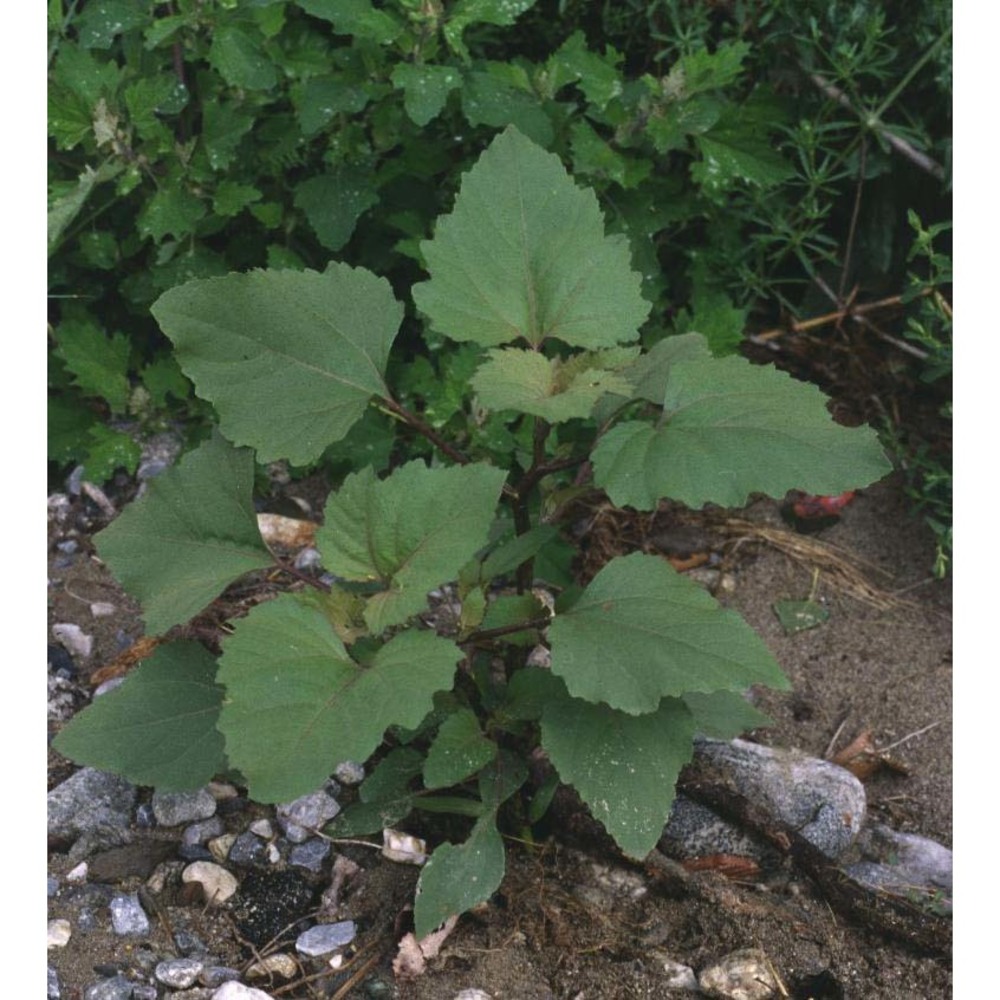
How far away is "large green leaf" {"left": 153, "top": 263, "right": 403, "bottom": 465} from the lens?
6.11ft

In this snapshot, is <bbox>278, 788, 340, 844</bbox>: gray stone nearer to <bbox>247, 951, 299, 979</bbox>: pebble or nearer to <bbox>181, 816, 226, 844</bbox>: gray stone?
<bbox>181, 816, 226, 844</bbox>: gray stone

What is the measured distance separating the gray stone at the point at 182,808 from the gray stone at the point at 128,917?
0.16 m

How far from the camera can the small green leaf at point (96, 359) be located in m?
2.93

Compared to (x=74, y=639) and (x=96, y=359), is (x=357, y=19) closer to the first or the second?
(x=96, y=359)

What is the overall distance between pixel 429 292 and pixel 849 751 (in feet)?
4.13

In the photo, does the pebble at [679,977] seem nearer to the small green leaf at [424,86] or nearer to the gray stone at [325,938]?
the gray stone at [325,938]

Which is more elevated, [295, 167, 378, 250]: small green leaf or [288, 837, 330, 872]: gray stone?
[295, 167, 378, 250]: small green leaf

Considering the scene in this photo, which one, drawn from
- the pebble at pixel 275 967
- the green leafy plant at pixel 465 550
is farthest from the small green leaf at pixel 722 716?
the pebble at pixel 275 967

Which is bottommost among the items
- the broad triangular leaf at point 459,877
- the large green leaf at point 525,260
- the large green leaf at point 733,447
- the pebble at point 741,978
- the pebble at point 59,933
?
the pebble at point 741,978

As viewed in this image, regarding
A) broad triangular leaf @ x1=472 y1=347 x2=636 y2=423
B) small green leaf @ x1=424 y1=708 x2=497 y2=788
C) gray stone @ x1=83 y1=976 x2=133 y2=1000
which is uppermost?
broad triangular leaf @ x1=472 y1=347 x2=636 y2=423

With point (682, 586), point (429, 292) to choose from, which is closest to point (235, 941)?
point (682, 586)

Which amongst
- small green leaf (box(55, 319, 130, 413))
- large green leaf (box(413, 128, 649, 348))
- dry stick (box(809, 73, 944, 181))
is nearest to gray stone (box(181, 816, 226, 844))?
large green leaf (box(413, 128, 649, 348))

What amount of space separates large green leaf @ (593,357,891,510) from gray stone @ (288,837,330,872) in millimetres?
816

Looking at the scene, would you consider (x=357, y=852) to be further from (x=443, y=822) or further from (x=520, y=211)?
(x=520, y=211)
